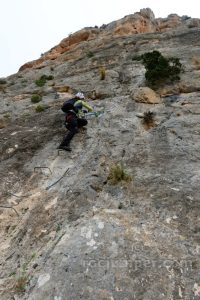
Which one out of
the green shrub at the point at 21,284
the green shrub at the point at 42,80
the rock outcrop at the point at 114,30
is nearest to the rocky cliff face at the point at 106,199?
the green shrub at the point at 21,284

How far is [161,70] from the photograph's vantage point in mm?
17984

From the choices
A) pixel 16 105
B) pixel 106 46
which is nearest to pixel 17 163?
pixel 16 105

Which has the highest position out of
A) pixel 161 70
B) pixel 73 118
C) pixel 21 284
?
pixel 73 118

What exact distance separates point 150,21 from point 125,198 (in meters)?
32.3

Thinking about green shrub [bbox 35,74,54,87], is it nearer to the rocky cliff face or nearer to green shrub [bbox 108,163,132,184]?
the rocky cliff face

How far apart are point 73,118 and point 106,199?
190 inches

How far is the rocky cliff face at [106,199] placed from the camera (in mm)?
7379

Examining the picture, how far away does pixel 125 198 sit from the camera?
381 inches

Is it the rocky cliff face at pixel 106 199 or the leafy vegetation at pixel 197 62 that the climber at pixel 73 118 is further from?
the leafy vegetation at pixel 197 62

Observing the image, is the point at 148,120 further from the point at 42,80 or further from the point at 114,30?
the point at 114,30

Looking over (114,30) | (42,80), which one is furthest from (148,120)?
(114,30)

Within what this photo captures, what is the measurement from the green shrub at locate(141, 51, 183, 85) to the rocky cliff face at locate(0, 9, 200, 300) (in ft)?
1.35

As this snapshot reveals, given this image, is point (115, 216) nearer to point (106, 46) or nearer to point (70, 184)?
point (70, 184)

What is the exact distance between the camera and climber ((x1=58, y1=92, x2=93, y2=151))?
43.2 ft
